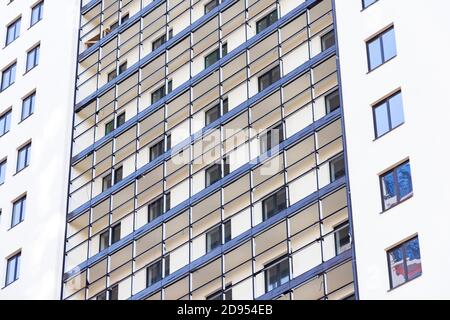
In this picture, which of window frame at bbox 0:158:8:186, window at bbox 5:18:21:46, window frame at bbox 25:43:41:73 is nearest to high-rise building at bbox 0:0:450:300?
window at bbox 5:18:21:46

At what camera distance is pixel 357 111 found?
3812 centimetres

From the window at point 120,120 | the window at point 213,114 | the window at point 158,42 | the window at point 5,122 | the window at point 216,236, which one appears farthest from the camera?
the window at point 5,122

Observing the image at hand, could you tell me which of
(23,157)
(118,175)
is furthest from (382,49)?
(23,157)

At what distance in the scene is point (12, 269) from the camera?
157 ft

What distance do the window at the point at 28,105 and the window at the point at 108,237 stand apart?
723 cm

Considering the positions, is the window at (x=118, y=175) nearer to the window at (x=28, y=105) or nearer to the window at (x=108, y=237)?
the window at (x=108, y=237)

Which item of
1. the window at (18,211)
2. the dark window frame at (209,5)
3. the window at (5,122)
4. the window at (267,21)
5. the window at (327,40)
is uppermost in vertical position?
the dark window frame at (209,5)

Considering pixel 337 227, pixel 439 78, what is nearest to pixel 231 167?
pixel 337 227

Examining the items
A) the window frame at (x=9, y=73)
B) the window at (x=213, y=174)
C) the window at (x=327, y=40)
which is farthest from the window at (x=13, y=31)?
the window at (x=327, y=40)

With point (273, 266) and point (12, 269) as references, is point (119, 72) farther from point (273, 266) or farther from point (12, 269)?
point (273, 266)

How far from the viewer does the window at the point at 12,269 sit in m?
47.5

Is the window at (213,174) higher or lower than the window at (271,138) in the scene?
lower

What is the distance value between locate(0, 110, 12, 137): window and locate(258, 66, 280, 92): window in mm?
12859

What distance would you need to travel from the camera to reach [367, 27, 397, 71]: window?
38.2m
